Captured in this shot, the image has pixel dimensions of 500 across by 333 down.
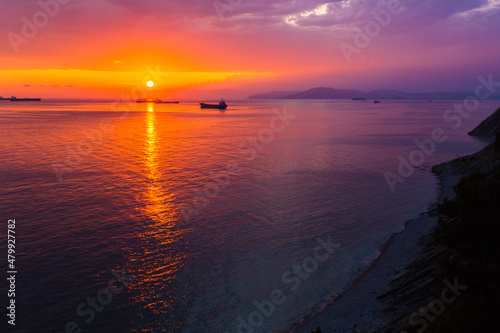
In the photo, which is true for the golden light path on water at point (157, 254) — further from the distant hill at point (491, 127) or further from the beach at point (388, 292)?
the distant hill at point (491, 127)

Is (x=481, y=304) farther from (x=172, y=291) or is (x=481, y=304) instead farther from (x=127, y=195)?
(x=127, y=195)

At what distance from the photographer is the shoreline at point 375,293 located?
12578mm

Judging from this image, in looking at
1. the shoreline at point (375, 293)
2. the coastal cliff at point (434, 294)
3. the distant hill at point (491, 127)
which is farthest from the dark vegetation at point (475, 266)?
the distant hill at point (491, 127)

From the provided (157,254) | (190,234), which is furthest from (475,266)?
(190,234)

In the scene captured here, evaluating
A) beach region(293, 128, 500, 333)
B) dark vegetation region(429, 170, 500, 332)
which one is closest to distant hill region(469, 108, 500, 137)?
beach region(293, 128, 500, 333)

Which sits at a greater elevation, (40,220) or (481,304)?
(481,304)

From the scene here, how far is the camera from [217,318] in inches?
543

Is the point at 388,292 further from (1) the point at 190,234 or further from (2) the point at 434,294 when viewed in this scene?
(1) the point at 190,234

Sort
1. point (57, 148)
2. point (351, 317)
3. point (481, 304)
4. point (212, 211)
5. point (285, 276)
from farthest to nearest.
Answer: point (57, 148)
point (212, 211)
point (285, 276)
point (351, 317)
point (481, 304)

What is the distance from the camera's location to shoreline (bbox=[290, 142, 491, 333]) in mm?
12578

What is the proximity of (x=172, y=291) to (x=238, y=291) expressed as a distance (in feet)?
10.3

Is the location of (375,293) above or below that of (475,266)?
below

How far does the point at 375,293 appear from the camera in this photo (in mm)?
14516

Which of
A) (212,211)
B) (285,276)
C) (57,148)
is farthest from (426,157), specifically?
(57,148)
